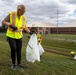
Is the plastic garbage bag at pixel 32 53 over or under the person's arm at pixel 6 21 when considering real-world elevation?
under

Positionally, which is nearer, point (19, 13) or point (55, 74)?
point (19, 13)

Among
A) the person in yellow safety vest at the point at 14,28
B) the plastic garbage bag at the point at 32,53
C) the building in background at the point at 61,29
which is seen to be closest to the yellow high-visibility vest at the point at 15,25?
the person in yellow safety vest at the point at 14,28

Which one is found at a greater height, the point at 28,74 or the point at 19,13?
the point at 19,13

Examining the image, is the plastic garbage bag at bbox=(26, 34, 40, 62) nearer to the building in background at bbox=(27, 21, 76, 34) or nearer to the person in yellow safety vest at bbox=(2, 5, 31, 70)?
the person in yellow safety vest at bbox=(2, 5, 31, 70)

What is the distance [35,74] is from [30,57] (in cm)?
73

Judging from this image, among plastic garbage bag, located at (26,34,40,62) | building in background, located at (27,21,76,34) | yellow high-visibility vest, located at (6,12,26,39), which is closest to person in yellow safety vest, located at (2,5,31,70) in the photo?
yellow high-visibility vest, located at (6,12,26,39)

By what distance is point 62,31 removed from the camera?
128 m

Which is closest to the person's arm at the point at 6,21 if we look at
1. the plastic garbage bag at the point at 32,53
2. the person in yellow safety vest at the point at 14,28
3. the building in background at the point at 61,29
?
the person in yellow safety vest at the point at 14,28

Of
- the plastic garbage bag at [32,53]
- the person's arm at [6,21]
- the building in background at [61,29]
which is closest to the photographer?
the person's arm at [6,21]

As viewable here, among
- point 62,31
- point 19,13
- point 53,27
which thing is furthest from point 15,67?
point 53,27

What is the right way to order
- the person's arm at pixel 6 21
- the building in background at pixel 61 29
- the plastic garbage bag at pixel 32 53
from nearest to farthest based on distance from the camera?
1. the person's arm at pixel 6 21
2. the plastic garbage bag at pixel 32 53
3. the building in background at pixel 61 29

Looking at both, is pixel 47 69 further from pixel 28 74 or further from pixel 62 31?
pixel 62 31

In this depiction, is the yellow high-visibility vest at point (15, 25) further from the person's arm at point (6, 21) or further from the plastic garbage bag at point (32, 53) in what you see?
the plastic garbage bag at point (32, 53)

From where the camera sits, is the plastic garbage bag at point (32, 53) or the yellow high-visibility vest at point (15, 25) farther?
the plastic garbage bag at point (32, 53)
